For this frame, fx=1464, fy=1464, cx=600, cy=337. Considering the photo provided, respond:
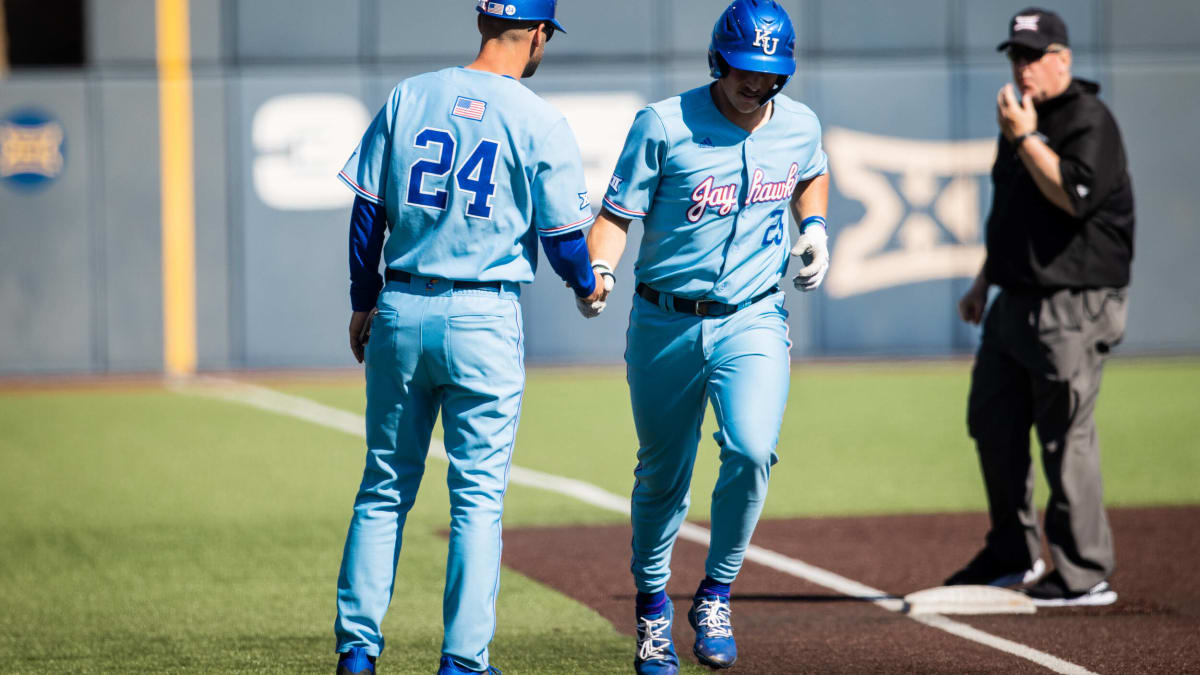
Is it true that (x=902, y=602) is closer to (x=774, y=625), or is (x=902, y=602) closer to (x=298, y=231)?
(x=774, y=625)

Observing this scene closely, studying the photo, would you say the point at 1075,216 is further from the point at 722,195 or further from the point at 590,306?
the point at 590,306

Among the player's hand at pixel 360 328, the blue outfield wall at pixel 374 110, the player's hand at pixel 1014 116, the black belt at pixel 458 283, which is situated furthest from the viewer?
the blue outfield wall at pixel 374 110

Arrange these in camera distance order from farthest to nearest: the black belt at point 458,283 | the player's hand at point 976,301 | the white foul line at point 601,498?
the player's hand at point 976,301 < the white foul line at point 601,498 < the black belt at point 458,283

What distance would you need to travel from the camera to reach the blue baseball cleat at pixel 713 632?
4762 millimetres

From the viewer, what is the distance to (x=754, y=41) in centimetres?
470

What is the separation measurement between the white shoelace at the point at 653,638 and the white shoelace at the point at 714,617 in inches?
4.6

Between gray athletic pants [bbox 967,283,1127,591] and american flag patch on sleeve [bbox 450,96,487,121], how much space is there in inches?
112

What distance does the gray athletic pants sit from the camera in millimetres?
5988

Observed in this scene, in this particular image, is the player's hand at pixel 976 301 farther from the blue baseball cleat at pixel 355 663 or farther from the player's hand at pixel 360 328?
the blue baseball cleat at pixel 355 663

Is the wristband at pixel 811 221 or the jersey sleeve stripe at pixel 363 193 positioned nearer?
the jersey sleeve stripe at pixel 363 193

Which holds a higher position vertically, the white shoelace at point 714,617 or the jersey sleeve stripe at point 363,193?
the jersey sleeve stripe at point 363,193

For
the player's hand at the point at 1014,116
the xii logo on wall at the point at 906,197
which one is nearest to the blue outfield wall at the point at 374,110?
the xii logo on wall at the point at 906,197

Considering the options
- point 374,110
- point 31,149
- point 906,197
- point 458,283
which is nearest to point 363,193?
point 458,283

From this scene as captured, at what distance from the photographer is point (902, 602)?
6066 mm
